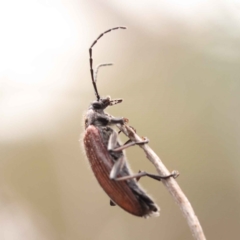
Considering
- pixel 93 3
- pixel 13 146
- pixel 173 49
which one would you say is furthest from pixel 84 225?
pixel 93 3

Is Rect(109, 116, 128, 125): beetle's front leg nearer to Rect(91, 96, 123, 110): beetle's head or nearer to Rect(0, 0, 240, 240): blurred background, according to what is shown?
Rect(91, 96, 123, 110): beetle's head

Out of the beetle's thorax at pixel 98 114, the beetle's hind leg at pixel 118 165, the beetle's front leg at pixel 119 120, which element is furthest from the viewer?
the beetle's thorax at pixel 98 114

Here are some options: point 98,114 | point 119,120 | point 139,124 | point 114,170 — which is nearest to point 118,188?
point 114,170

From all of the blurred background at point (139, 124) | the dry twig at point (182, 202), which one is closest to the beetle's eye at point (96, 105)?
the dry twig at point (182, 202)

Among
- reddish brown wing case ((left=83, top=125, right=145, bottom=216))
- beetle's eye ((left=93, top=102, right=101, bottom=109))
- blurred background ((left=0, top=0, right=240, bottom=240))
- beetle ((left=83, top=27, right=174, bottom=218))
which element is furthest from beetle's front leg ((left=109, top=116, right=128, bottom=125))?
blurred background ((left=0, top=0, right=240, bottom=240))

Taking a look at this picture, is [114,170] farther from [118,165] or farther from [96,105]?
[96,105]

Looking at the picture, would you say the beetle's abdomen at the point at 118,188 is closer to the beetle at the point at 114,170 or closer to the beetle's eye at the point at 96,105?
the beetle at the point at 114,170

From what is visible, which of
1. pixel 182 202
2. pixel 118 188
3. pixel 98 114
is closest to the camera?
pixel 182 202
